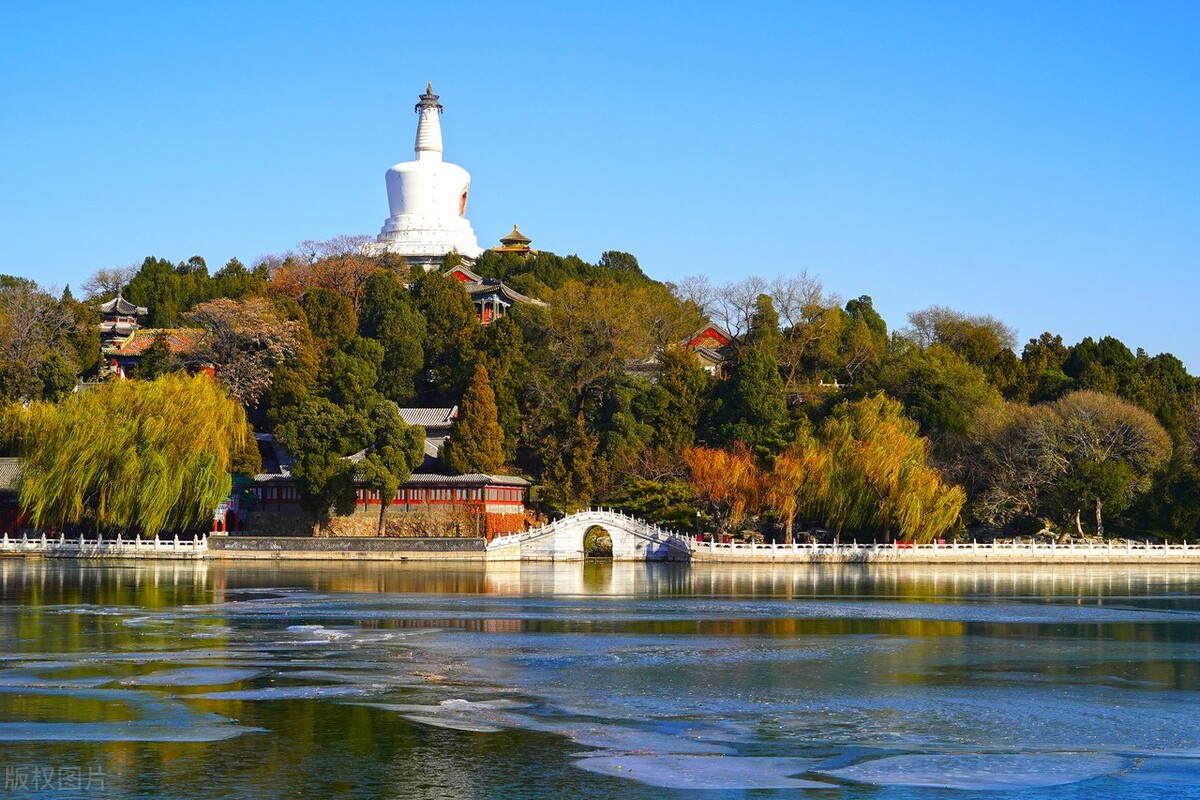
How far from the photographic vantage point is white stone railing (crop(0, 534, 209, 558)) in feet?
197

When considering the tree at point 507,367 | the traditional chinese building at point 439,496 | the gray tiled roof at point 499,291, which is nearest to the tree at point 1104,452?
the traditional chinese building at point 439,496

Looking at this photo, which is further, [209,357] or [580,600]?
[209,357]

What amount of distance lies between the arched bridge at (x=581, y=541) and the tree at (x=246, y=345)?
15689 mm

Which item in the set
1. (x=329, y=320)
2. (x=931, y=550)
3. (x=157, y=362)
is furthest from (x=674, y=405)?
(x=157, y=362)

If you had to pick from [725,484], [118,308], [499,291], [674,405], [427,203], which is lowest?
[725,484]

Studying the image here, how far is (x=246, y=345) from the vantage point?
2921 inches

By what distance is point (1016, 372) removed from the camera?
78875mm

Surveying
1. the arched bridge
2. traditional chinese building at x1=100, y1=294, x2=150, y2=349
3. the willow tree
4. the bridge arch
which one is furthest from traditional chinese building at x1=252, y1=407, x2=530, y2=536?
traditional chinese building at x1=100, y1=294, x2=150, y2=349

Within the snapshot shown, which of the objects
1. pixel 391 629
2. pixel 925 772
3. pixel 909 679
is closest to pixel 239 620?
pixel 391 629

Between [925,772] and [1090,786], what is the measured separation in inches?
72.4

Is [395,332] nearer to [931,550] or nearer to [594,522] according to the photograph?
[594,522]

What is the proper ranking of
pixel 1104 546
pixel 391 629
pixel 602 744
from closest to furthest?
pixel 602 744
pixel 391 629
pixel 1104 546

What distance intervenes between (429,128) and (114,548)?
160 ft

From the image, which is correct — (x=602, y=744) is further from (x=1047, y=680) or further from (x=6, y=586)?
(x=6, y=586)
